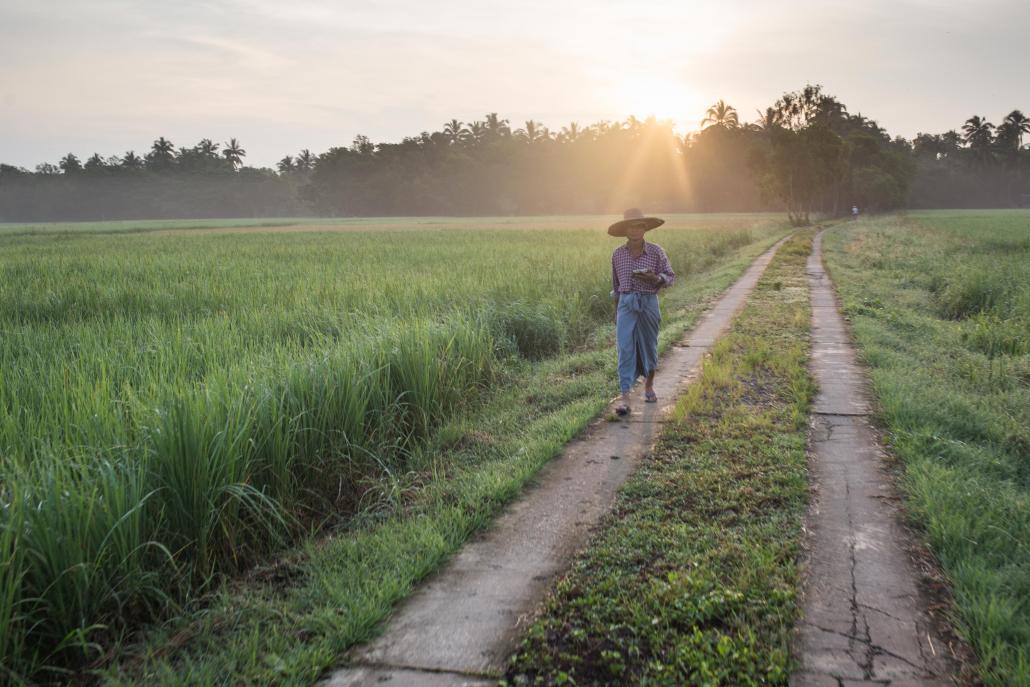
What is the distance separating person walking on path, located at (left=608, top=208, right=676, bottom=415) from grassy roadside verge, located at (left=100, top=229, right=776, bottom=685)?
0.57 meters

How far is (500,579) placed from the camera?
120 inches

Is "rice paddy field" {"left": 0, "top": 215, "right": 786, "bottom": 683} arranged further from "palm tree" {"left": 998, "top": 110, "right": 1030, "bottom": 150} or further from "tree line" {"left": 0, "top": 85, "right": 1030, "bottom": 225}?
"palm tree" {"left": 998, "top": 110, "right": 1030, "bottom": 150}

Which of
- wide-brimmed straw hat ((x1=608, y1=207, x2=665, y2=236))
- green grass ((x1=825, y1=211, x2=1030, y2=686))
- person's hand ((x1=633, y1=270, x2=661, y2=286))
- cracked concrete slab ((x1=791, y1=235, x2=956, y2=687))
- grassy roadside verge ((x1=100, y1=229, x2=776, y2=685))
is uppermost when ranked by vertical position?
wide-brimmed straw hat ((x1=608, y1=207, x2=665, y2=236))

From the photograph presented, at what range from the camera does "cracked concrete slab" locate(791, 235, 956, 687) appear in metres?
2.38

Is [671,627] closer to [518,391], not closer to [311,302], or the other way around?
[518,391]

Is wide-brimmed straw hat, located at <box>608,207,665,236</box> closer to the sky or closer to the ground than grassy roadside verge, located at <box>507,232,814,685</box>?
closer to the sky

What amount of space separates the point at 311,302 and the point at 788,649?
748 cm

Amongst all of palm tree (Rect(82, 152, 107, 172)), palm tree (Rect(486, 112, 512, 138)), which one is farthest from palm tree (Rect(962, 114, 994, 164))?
palm tree (Rect(82, 152, 107, 172))

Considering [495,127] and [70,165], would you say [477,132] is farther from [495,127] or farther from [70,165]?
[70,165]

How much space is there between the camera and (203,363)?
536 centimetres

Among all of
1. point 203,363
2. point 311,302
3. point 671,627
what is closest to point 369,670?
point 671,627

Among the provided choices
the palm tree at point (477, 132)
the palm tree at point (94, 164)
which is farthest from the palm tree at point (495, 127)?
the palm tree at point (94, 164)

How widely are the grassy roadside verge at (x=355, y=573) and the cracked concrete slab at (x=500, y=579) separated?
11 centimetres

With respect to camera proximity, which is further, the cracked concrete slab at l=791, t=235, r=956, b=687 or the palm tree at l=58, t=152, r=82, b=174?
the palm tree at l=58, t=152, r=82, b=174
